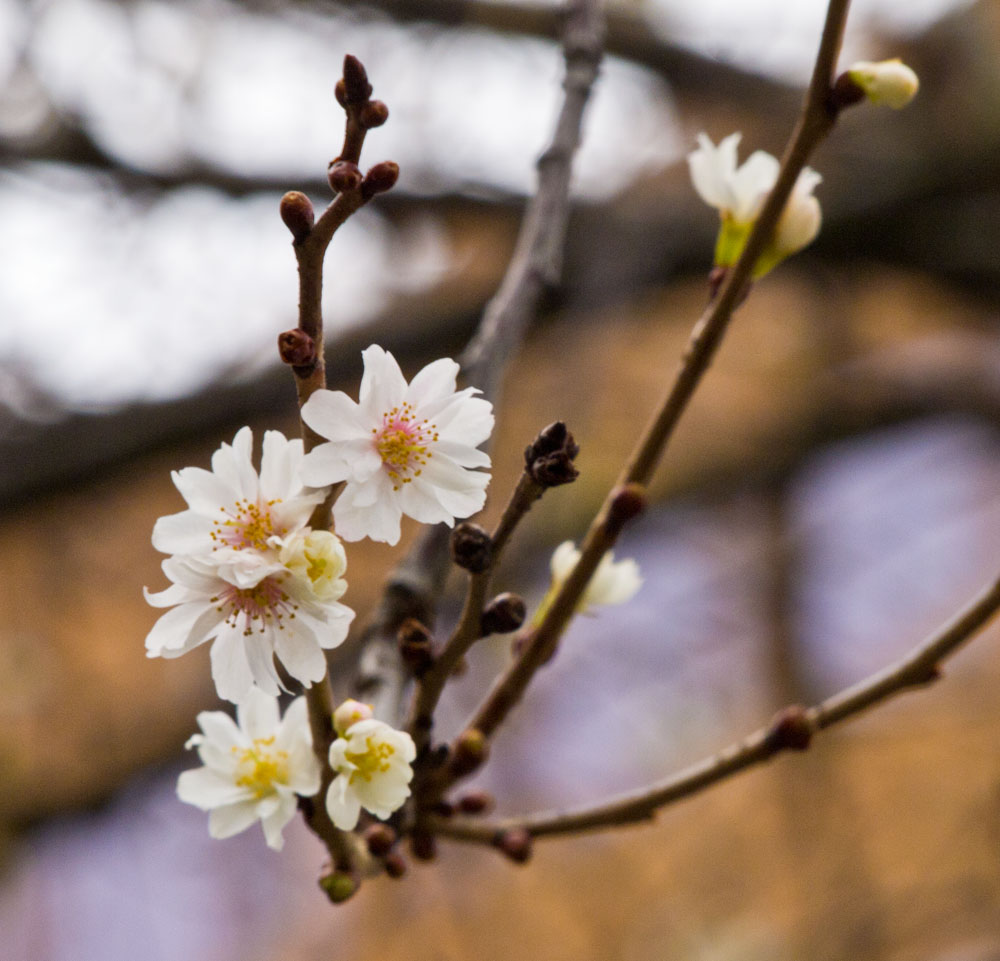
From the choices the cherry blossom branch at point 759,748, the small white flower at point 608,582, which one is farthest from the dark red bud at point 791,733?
the small white flower at point 608,582

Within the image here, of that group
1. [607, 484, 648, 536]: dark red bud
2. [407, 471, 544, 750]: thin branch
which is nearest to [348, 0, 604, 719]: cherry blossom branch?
[407, 471, 544, 750]: thin branch

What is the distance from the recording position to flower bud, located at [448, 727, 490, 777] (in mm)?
475

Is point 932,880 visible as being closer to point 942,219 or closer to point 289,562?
point 942,219

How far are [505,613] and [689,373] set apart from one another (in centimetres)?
15

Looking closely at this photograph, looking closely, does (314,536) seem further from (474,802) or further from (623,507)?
(474,802)

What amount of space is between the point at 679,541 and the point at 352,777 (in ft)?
7.79

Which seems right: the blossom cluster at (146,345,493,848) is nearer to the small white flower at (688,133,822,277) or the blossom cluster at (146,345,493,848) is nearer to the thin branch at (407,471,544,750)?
the thin branch at (407,471,544,750)

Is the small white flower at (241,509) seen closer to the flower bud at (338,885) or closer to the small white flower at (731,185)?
the flower bud at (338,885)

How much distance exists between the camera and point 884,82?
439mm

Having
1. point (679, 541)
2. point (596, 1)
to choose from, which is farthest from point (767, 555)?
point (596, 1)

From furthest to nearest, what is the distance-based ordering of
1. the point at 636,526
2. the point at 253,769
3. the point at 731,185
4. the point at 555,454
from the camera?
the point at 636,526 < the point at 731,185 < the point at 253,769 < the point at 555,454

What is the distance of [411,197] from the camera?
6.59ft

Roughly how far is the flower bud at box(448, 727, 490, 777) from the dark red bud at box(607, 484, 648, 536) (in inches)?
5.1

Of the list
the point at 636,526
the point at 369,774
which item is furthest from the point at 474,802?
the point at 636,526
